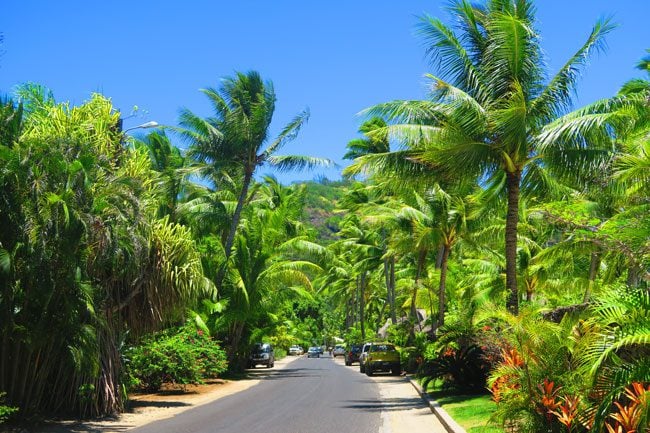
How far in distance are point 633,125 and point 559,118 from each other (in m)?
2.02

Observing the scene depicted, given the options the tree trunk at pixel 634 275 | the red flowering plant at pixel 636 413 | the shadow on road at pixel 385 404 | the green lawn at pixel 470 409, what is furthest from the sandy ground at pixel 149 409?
the tree trunk at pixel 634 275

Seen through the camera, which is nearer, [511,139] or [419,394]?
[511,139]

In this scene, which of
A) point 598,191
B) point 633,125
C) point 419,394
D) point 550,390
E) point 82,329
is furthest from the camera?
point 419,394

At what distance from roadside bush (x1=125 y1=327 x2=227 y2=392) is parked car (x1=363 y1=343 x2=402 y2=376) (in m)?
12.3

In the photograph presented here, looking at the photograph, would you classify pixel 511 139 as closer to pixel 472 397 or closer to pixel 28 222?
pixel 472 397

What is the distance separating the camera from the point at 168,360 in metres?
21.9

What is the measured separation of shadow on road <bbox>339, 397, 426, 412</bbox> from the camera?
17.8 m

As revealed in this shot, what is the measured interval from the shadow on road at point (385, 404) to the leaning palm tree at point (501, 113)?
3957 millimetres

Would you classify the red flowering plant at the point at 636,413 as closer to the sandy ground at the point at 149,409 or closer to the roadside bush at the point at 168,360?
the sandy ground at the point at 149,409

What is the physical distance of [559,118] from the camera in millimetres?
17641

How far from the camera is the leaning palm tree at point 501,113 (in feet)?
56.3

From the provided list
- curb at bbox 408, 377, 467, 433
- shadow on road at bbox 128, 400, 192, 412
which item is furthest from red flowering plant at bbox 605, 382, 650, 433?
shadow on road at bbox 128, 400, 192, 412

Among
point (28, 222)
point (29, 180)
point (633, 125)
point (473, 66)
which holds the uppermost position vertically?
point (473, 66)

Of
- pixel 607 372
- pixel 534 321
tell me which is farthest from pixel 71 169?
pixel 607 372
